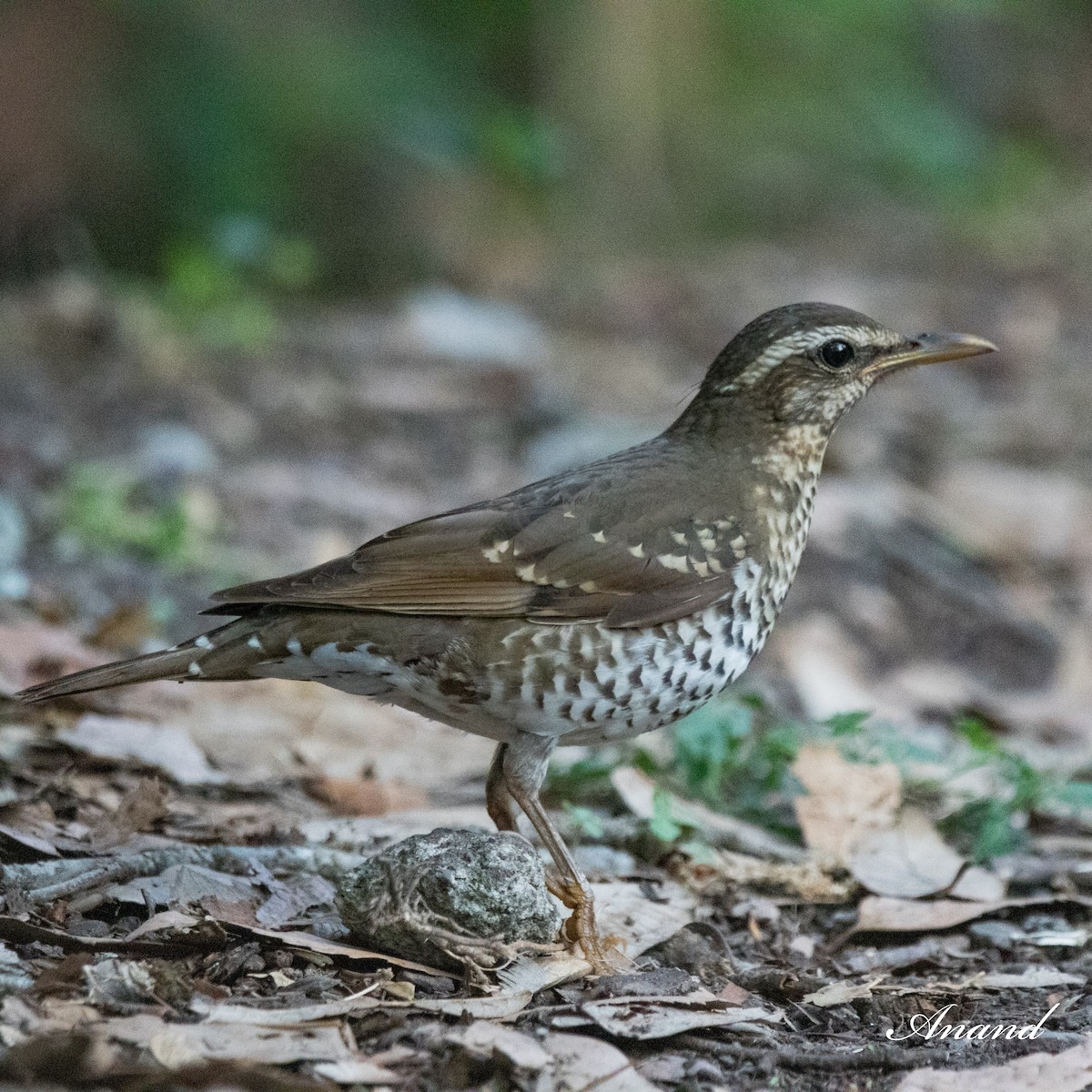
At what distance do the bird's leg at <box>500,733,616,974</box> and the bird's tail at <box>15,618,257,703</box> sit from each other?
776 millimetres

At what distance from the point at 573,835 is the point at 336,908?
4.42 feet

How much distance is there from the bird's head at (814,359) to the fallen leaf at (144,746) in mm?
2048

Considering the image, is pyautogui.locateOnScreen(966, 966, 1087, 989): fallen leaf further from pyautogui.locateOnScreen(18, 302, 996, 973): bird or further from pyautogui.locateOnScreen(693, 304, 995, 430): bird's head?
pyautogui.locateOnScreen(693, 304, 995, 430): bird's head

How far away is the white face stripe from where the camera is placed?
16.3 feet

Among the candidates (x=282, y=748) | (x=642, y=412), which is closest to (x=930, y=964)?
(x=282, y=748)

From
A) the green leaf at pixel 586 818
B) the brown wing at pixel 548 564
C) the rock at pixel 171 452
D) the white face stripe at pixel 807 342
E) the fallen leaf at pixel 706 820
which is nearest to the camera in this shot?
the brown wing at pixel 548 564

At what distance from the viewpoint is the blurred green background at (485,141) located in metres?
11.2

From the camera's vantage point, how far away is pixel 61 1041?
9.77 ft

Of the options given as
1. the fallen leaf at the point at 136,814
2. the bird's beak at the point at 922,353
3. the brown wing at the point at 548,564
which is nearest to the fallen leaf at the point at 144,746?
the fallen leaf at the point at 136,814

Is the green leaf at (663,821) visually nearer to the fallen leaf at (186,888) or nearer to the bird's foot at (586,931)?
the bird's foot at (586,931)

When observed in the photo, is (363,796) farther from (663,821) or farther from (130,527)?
(130,527)

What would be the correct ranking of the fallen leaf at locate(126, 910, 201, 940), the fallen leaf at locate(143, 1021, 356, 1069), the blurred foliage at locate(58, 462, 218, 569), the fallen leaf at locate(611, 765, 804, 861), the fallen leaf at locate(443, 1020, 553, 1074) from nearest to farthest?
1. the fallen leaf at locate(143, 1021, 356, 1069)
2. the fallen leaf at locate(443, 1020, 553, 1074)
3. the fallen leaf at locate(126, 910, 201, 940)
4. the fallen leaf at locate(611, 765, 804, 861)
5. the blurred foliage at locate(58, 462, 218, 569)

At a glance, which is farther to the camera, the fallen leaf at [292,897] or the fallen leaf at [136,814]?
the fallen leaf at [136,814]

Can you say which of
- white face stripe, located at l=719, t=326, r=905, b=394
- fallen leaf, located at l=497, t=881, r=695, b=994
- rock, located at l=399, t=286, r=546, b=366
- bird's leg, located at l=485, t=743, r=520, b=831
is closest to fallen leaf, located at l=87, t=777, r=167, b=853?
bird's leg, located at l=485, t=743, r=520, b=831
